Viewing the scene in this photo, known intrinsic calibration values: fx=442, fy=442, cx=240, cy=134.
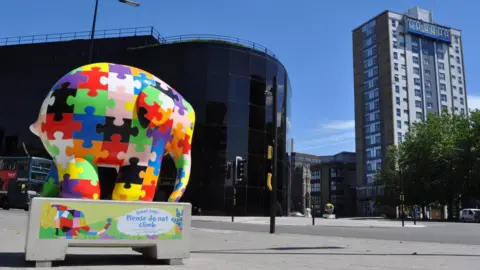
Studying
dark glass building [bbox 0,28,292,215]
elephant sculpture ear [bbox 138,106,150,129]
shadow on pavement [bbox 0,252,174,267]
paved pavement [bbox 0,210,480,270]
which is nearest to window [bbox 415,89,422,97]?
dark glass building [bbox 0,28,292,215]

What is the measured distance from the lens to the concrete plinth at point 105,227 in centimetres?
633

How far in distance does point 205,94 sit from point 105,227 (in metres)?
26.7

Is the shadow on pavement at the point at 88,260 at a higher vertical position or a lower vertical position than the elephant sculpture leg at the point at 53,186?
lower

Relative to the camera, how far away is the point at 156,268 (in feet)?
22.1

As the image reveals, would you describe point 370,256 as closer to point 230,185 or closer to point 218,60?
point 230,185

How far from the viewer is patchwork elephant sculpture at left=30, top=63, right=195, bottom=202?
6559mm

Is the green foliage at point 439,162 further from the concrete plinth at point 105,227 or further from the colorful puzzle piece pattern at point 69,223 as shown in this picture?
the colorful puzzle piece pattern at point 69,223

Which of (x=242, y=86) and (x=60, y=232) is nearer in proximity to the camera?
(x=60, y=232)

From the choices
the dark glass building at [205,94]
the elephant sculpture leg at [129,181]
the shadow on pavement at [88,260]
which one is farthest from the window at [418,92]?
the elephant sculpture leg at [129,181]

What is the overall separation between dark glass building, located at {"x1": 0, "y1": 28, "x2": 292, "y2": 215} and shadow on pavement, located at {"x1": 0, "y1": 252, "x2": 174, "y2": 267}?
23.6 meters

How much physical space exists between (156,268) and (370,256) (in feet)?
16.2

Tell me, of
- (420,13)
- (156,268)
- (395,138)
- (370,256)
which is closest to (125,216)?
(156,268)

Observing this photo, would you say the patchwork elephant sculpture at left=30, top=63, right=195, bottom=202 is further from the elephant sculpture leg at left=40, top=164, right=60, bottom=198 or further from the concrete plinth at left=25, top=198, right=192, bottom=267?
the concrete plinth at left=25, top=198, right=192, bottom=267

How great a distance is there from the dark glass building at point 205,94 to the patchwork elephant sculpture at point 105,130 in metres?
24.1
